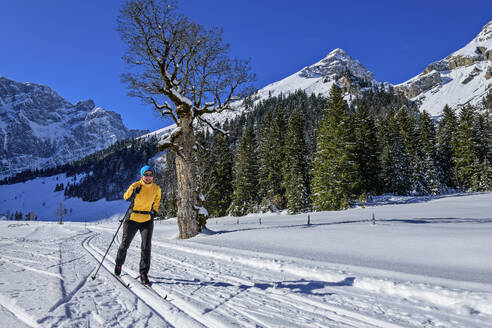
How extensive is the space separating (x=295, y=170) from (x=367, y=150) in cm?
1020

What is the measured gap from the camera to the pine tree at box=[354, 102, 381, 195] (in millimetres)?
32656

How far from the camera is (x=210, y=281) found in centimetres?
462

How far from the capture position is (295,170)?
33.4 metres

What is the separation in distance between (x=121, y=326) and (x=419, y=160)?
44023mm

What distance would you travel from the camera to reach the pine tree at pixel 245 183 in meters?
36.7

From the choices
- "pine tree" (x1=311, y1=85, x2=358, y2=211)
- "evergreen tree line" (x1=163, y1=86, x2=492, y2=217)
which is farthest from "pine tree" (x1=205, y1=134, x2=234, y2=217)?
"pine tree" (x1=311, y1=85, x2=358, y2=211)

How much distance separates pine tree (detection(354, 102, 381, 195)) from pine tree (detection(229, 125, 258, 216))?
1478cm

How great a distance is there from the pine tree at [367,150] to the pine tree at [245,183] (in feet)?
48.5

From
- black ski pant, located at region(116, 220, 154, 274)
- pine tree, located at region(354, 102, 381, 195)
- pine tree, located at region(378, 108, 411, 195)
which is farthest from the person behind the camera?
pine tree, located at region(378, 108, 411, 195)

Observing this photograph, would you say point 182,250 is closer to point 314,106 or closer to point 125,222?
point 125,222

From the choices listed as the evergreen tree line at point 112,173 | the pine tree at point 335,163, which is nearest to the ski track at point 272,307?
the pine tree at point 335,163

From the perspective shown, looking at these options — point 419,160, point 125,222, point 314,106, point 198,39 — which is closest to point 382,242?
point 125,222

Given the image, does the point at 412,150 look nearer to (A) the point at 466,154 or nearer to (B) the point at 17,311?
(A) the point at 466,154

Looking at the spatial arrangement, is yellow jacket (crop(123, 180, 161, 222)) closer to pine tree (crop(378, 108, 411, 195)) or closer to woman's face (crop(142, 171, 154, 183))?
woman's face (crop(142, 171, 154, 183))
